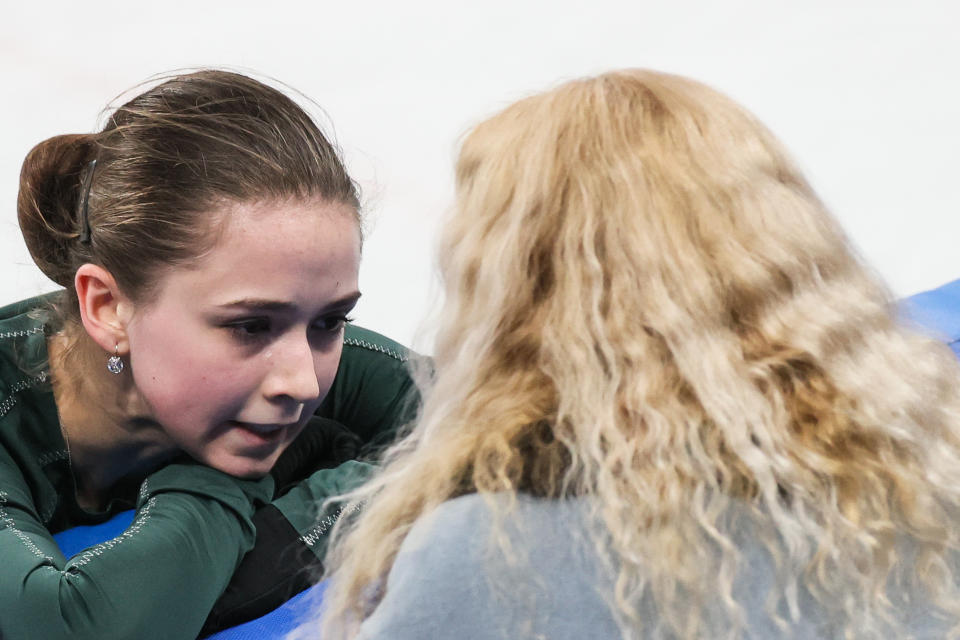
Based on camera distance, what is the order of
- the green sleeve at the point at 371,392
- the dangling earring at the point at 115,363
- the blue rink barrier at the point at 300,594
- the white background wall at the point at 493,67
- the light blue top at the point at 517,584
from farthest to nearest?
the white background wall at the point at 493,67
the green sleeve at the point at 371,392
the dangling earring at the point at 115,363
the blue rink barrier at the point at 300,594
the light blue top at the point at 517,584

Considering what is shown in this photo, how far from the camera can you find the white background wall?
269 centimetres

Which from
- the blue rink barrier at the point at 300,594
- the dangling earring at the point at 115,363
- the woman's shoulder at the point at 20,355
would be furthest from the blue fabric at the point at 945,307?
the woman's shoulder at the point at 20,355

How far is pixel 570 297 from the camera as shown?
0.89 metres

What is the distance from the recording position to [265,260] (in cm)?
131

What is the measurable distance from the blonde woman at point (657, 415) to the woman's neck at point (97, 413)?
0.61 m

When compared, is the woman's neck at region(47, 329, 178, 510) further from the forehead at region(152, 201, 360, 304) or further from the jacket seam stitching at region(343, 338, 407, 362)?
the jacket seam stitching at region(343, 338, 407, 362)

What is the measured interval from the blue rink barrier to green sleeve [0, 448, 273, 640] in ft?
0.22

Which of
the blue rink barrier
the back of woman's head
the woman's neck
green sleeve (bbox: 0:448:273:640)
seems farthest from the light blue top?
the woman's neck

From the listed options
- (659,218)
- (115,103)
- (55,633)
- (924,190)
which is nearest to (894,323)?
(659,218)

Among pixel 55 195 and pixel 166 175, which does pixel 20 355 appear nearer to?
pixel 55 195

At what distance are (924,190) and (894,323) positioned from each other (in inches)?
76.3

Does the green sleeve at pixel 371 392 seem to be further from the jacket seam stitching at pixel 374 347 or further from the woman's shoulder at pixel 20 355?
the woman's shoulder at pixel 20 355

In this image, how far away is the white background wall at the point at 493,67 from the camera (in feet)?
8.82

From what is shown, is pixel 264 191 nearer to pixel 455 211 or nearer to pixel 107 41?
pixel 455 211
